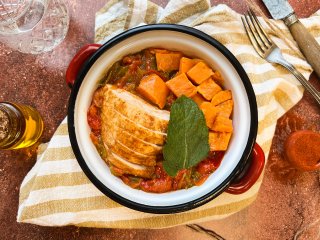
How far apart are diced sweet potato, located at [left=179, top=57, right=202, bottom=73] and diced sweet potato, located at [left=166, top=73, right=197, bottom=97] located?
0.04 m

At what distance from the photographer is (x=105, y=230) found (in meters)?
1.87

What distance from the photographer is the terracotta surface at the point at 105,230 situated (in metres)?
1.84

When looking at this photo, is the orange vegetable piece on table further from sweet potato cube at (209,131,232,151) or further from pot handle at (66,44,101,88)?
pot handle at (66,44,101,88)

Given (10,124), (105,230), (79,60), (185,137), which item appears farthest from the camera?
(105,230)

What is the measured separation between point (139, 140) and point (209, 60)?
382 mm

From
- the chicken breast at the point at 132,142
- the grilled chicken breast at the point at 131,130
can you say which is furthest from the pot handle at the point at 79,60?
the chicken breast at the point at 132,142

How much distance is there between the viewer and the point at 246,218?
1.91 m

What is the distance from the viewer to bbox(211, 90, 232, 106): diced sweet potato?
1570mm

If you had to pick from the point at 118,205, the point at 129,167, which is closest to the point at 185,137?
the point at 129,167

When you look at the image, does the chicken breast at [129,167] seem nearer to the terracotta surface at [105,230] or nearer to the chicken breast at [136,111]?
the chicken breast at [136,111]

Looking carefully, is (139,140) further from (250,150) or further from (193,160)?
(250,150)

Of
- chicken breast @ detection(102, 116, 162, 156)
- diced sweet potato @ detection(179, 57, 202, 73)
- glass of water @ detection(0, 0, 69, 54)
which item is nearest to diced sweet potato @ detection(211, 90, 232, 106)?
diced sweet potato @ detection(179, 57, 202, 73)

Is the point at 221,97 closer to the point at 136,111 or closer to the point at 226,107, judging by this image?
the point at 226,107

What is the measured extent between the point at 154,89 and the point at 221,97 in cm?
24
